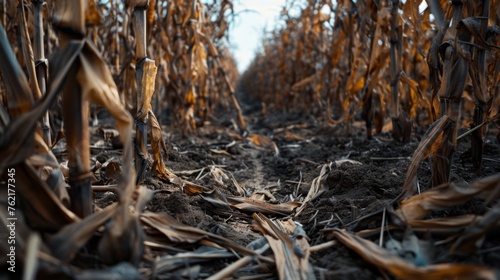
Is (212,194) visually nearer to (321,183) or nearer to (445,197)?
(321,183)

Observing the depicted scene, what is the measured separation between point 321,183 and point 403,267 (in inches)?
44.5

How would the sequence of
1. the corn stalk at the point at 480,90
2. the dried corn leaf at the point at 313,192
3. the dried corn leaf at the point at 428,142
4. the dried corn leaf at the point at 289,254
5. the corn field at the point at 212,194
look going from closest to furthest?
the corn field at the point at 212,194, the dried corn leaf at the point at 289,254, the dried corn leaf at the point at 428,142, the corn stalk at the point at 480,90, the dried corn leaf at the point at 313,192

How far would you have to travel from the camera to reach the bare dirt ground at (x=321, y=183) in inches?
46.7

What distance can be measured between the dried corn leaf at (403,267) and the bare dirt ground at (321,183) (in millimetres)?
36

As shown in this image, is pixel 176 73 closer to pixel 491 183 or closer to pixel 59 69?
pixel 59 69

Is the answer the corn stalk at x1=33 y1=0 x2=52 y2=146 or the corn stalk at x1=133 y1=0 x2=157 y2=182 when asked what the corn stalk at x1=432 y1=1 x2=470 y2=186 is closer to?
the corn stalk at x1=133 y1=0 x2=157 y2=182

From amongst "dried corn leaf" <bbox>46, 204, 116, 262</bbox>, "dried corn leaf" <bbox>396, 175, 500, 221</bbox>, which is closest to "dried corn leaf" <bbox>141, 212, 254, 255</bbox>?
"dried corn leaf" <bbox>46, 204, 116, 262</bbox>

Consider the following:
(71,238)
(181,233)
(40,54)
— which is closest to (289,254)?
(181,233)

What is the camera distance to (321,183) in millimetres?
2070

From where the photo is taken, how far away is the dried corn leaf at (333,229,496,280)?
2.72 feet

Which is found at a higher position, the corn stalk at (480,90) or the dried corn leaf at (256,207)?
the corn stalk at (480,90)

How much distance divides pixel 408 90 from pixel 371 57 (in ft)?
2.33

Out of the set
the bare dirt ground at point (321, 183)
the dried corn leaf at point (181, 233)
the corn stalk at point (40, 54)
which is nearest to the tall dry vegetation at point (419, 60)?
the bare dirt ground at point (321, 183)

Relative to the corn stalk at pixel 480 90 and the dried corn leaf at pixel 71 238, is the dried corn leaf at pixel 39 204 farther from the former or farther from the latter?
the corn stalk at pixel 480 90
